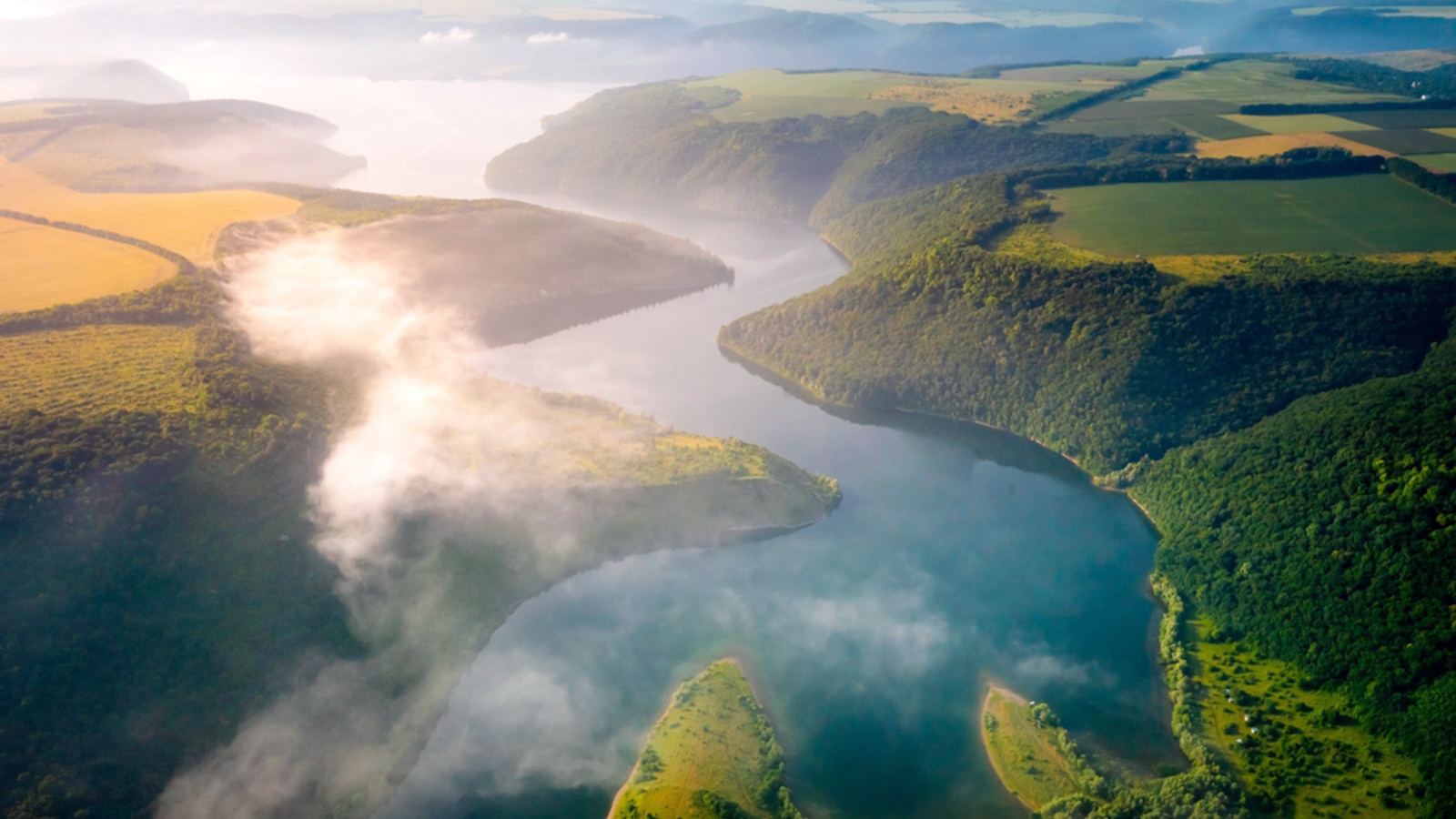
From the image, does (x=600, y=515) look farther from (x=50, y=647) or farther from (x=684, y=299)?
(x=684, y=299)

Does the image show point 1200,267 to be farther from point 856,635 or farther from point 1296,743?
point 856,635

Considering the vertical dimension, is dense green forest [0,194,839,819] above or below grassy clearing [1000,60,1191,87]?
below

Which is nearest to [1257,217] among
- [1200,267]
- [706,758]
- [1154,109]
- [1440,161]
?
[1200,267]

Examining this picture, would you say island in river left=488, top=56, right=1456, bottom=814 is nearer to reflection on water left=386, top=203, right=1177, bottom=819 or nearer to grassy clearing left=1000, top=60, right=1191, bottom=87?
reflection on water left=386, top=203, right=1177, bottom=819

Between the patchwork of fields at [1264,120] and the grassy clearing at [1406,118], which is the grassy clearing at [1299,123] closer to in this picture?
the patchwork of fields at [1264,120]

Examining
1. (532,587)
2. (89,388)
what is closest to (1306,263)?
A: (532,587)

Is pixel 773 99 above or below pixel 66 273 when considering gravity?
above

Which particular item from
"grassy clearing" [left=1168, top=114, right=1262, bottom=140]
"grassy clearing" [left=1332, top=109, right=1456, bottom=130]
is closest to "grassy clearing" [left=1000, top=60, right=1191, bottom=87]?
"grassy clearing" [left=1168, top=114, right=1262, bottom=140]

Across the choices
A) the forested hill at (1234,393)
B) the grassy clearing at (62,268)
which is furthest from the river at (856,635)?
the grassy clearing at (62,268)
